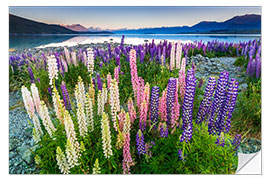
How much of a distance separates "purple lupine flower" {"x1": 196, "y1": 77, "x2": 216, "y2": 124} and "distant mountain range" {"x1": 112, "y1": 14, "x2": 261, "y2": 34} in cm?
167

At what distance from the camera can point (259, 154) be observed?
2.69 meters

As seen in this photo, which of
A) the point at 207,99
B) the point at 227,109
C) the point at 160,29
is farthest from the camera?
the point at 160,29

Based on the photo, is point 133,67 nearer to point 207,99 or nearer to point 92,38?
point 207,99

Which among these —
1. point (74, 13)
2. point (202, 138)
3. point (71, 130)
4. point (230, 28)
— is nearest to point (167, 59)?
point (230, 28)

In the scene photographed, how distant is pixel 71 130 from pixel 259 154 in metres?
2.62

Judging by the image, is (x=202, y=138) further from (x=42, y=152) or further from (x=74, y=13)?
(x=74, y=13)

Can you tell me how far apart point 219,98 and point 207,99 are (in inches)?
5.2

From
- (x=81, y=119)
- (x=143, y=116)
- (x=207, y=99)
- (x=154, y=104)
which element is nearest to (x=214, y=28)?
(x=207, y=99)

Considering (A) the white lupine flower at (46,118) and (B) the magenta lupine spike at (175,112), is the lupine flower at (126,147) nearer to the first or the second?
(B) the magenta lupine spike at (175,112)

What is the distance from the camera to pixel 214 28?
3.37m

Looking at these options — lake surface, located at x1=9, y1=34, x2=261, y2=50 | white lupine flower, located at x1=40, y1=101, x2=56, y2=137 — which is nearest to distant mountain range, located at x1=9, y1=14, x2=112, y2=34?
lake surface, located at x1=9, y1=34, x2=261, y2=50

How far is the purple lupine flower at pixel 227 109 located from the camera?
77.5 inches

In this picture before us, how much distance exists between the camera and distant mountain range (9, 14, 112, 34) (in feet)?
9.93
